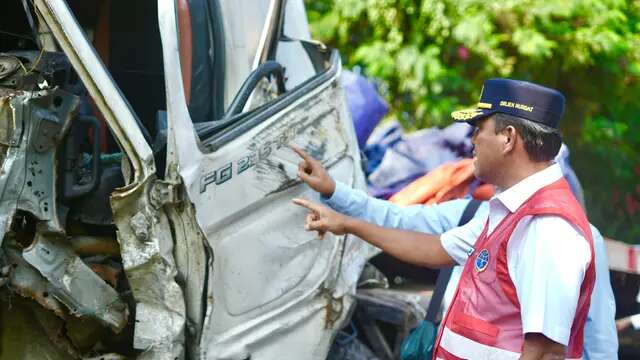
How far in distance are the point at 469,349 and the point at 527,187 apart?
1.58ft

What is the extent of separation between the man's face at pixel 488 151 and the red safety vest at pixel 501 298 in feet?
0.53

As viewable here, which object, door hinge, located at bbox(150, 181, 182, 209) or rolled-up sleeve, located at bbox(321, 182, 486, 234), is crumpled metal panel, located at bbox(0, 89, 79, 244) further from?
rolled-up sleeve, located at bbox(321, 182, 486, 234)

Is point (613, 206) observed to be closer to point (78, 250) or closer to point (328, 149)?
point (328, 149)

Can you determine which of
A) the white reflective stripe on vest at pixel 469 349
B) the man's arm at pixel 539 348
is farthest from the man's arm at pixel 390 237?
the man's arm at pixel 539 348

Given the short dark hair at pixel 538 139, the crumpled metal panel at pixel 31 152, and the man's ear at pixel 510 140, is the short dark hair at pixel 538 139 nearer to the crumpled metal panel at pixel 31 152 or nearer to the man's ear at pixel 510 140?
the man's ear at pixel 510 140

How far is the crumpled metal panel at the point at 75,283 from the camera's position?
3146mm

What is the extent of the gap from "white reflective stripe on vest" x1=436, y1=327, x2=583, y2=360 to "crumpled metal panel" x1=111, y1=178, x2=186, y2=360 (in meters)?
0.84

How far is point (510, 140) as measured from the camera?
2986 millimetres

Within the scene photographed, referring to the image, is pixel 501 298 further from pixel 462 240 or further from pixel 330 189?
pixel 330 189

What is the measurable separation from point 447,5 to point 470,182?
3.04 metres

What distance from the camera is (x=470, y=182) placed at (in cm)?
516

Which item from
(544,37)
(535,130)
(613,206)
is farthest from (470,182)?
(613,206)

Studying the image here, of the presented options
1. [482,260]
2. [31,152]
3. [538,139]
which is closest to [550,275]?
[482,260]

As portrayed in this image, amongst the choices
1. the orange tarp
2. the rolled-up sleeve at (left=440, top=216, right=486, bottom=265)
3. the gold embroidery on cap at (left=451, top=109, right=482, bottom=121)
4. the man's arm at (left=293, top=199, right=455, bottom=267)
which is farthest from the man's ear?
the orange tarp
